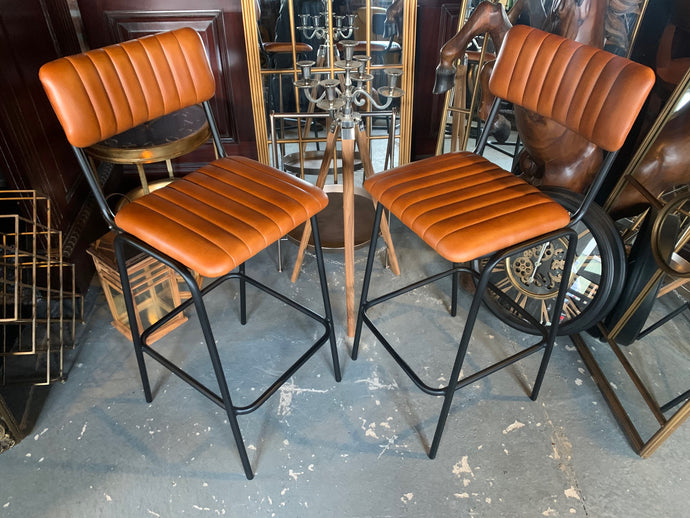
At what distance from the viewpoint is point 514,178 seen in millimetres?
1359

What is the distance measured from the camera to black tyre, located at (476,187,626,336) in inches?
62.2

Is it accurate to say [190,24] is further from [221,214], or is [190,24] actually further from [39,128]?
[221,214]

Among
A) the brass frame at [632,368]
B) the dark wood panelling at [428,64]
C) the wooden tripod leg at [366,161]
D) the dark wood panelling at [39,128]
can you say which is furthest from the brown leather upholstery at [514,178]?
the dark wood panelling at [428,64]

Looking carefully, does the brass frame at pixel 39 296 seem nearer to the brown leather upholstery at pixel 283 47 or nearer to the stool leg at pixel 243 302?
the stool leg at pixel 243 302

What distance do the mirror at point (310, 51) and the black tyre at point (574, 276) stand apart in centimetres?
69

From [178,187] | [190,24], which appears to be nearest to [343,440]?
[178,187]

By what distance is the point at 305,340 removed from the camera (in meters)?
1.85

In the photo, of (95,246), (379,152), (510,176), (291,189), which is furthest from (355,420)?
(379,152)

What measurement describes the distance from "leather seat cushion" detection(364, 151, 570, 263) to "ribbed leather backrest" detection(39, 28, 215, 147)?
0.54m

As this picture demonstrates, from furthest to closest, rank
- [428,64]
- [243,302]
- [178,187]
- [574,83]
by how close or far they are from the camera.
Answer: [428,64]
[243,302]
[178,187]
[574,83]

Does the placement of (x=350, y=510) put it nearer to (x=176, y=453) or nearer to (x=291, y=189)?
(x=176, y=453)

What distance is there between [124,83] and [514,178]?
1006mm

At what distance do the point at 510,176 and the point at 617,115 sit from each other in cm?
33

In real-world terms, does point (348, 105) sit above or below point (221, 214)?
above
